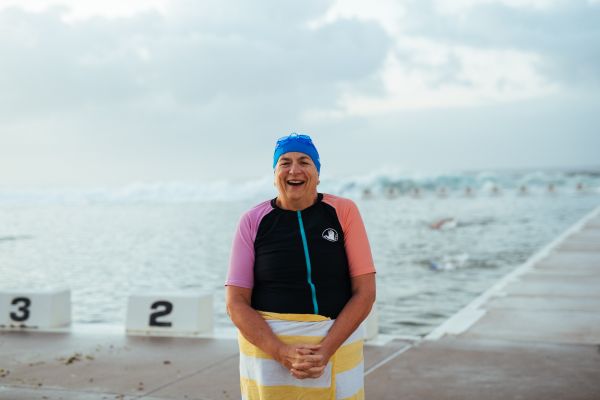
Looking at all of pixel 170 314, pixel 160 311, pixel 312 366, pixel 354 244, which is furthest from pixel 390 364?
pixel 312 366

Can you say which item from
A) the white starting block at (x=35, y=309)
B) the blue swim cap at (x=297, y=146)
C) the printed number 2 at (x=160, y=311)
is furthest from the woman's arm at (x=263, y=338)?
the white starting block at (x=35, y=309)

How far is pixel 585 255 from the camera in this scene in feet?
48.5

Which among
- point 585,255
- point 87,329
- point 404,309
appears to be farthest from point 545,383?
point 585,255

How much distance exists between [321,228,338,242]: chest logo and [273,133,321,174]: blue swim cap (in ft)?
0.92

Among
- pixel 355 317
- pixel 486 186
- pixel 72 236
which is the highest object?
pixel 486 186

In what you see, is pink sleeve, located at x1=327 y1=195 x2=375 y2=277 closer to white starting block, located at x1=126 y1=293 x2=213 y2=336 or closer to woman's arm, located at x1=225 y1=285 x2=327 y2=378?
woman's arm, located at x1=225 y1=285 x2=327 y2=378

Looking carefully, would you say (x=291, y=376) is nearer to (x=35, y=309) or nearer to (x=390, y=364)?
(x=390, y=364)

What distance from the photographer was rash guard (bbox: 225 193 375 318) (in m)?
3.17

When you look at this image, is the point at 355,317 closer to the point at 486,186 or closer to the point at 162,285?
the point at 162,285

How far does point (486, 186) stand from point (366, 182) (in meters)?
11.7

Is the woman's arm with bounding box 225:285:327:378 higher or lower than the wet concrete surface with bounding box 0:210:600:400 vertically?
higher

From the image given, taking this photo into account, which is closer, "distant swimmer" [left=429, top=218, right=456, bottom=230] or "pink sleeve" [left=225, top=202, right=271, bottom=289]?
"pink sleeve" [left=225, top=202, right=271, bottom=289]

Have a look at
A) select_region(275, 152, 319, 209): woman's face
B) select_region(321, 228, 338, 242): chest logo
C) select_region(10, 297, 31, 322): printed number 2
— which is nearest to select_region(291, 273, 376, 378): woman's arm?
select_region(321, 228, 338, 242): chest logo

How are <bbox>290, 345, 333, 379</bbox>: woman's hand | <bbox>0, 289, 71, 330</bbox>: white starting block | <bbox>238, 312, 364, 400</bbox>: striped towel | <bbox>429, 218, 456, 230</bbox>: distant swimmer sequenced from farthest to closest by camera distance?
<bbox>429, 218, 456, 230</bbox>: distant swimmer, <bbox>0, 289, 71, 330</bbox>: white starting block, <bbox>238, 312, 364, 400</bbox>: striped towel, <bbox>290, 345, 333, 379</bbox>: woman's hand
